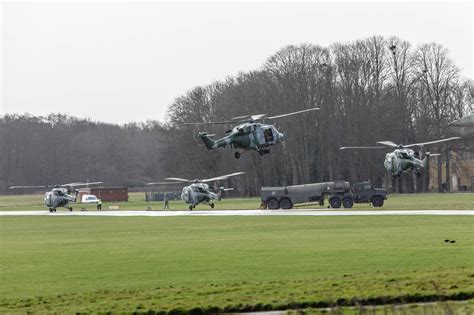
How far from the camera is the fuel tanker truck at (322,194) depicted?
87438 millimetres

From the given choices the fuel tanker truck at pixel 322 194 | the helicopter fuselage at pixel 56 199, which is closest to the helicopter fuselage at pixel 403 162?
the fuel tanker truck at pixel 322 194

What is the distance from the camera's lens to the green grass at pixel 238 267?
22.8 m

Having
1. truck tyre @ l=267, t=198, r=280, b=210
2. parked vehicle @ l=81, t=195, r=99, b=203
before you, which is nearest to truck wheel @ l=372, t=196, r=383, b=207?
A: truck tyre @ l=267, t=198, r=280, b=210

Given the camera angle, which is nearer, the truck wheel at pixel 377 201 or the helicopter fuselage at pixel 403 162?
the helicopter fuselage at pixel 403 162

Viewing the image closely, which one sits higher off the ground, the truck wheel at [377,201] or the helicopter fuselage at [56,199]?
the helicopter fuselage at [56,199]

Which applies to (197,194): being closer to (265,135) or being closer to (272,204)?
(272,204)

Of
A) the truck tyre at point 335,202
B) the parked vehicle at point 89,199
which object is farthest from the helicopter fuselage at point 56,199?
the parked vehicle at point 89,199

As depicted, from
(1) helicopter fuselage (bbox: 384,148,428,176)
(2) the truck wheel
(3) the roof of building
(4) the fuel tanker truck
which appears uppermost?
(3) the roof of building

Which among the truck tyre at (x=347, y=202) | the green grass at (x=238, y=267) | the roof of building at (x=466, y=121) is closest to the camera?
the green grass at (x=238, y=267)

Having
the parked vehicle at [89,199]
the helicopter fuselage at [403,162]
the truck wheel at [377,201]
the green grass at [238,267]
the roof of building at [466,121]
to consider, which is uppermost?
the roof of building at [466,121]

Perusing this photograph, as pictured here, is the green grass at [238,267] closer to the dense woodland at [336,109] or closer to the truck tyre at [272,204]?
the truck tyre at [272,204]

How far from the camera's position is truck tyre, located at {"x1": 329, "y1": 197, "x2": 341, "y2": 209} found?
8725 centimetres

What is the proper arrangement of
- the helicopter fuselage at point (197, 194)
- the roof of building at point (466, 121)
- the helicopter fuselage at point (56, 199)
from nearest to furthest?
the helicopter fuselage at point (197, 194) < the helicopter fuselage at point (56, 199) < the roof of building at point (466, 121)

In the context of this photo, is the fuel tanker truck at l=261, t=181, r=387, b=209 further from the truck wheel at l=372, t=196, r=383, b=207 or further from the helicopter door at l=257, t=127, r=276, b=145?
the helicopter door at l=257, t=127, r=276, b=145
